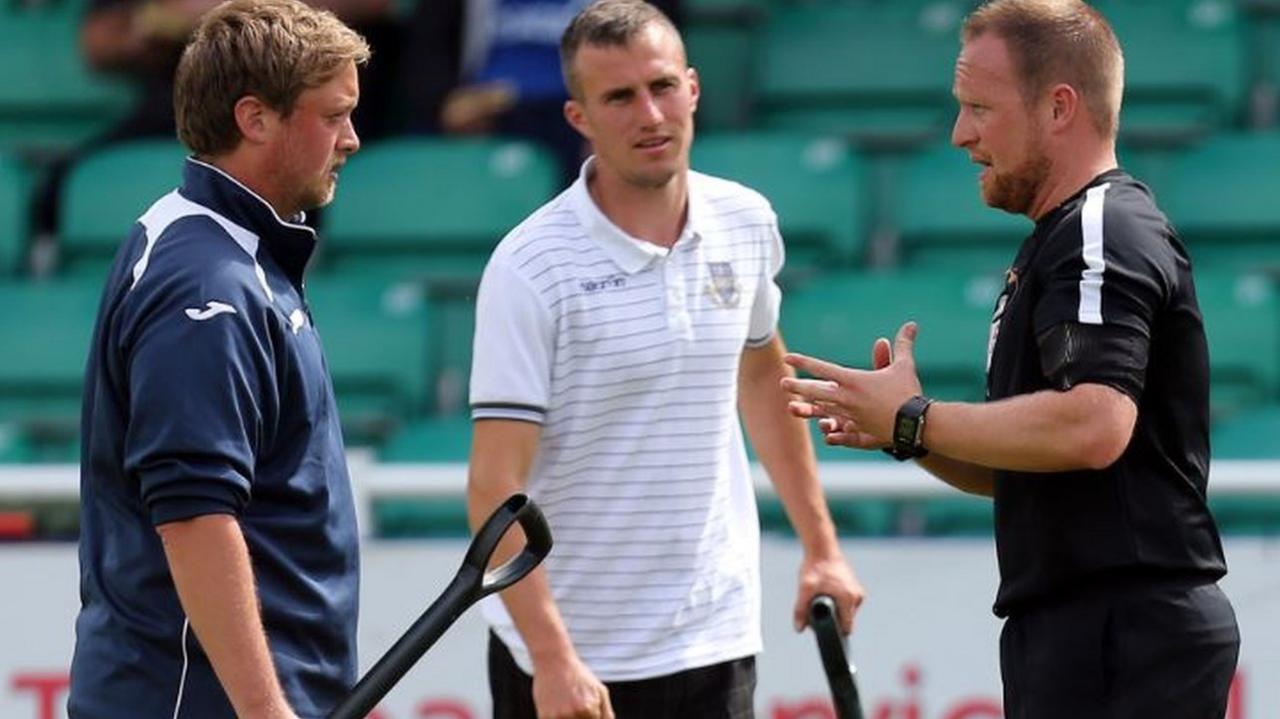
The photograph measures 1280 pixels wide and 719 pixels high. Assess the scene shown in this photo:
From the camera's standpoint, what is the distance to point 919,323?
662 cm

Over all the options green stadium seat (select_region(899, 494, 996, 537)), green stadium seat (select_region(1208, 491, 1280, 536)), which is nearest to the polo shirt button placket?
green stadium seat (select_region(899, 494, 996, 537))

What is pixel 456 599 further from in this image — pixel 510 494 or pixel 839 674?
pixel 839 674

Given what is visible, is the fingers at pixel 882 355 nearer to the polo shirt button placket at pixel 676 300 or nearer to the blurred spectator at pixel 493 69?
the polo shirt button placket at pixel 676 300

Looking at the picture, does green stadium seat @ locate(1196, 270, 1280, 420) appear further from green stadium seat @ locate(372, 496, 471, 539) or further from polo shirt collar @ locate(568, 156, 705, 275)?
polo shirt collar @ locate(568, 156, 705, 275)

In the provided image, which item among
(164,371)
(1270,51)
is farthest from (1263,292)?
(164,371)

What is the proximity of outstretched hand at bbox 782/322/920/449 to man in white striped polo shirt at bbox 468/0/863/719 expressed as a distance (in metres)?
0.90

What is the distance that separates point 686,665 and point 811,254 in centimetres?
282

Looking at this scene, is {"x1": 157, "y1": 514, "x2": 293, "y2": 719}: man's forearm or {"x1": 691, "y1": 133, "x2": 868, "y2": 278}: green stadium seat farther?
{"x1": 691, "y1": 133, "x2": 868, "y2": 278}: green stadium seat

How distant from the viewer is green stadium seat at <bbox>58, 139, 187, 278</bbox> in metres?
7.50

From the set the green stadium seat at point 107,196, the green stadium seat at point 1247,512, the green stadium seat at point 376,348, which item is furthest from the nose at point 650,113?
the green stadium seat at point 107,196

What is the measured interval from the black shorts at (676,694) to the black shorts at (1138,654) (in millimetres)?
1014

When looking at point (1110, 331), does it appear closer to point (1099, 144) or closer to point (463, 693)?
point (1099, 144)

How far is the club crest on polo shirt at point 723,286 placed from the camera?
4512 millimetres

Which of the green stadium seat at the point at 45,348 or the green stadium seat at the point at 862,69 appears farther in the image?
the green stadium seat at the point at 862,69
